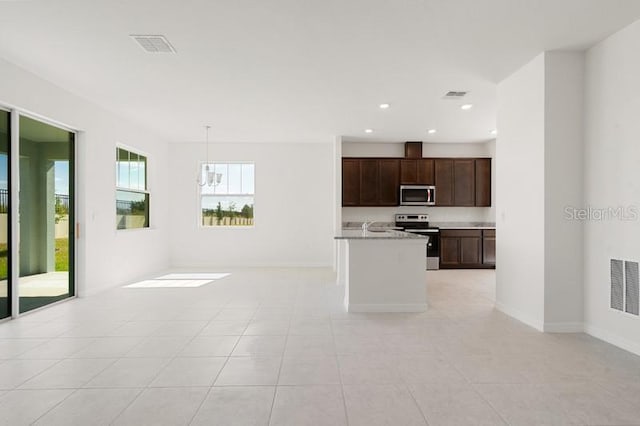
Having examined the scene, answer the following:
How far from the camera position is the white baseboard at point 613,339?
123 inches

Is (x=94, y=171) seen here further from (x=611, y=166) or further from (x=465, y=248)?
(x=465, y=248)

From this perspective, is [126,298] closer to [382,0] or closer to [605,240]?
[382,0]

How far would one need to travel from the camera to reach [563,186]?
3.73 metres

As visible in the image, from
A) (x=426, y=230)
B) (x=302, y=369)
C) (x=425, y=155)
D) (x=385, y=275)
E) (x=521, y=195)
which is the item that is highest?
(x=425, y=155)

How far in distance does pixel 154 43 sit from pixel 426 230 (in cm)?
601

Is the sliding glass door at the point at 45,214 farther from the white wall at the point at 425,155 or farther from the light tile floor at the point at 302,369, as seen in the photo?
the white wall at the point at 425,155

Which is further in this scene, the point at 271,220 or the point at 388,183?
the point at 271,220

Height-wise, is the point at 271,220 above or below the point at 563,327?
above

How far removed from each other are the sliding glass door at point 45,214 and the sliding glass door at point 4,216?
0.20 m

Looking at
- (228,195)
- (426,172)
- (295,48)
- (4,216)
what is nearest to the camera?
(295,48)

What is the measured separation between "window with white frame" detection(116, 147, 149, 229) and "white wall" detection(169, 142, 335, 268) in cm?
98

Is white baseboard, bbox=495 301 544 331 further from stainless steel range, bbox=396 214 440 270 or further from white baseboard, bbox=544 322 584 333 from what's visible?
stainless steel range, bbox=396 214 440 270

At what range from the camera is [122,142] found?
631cm

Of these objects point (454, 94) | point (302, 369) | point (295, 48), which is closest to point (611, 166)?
point (454, 94)
